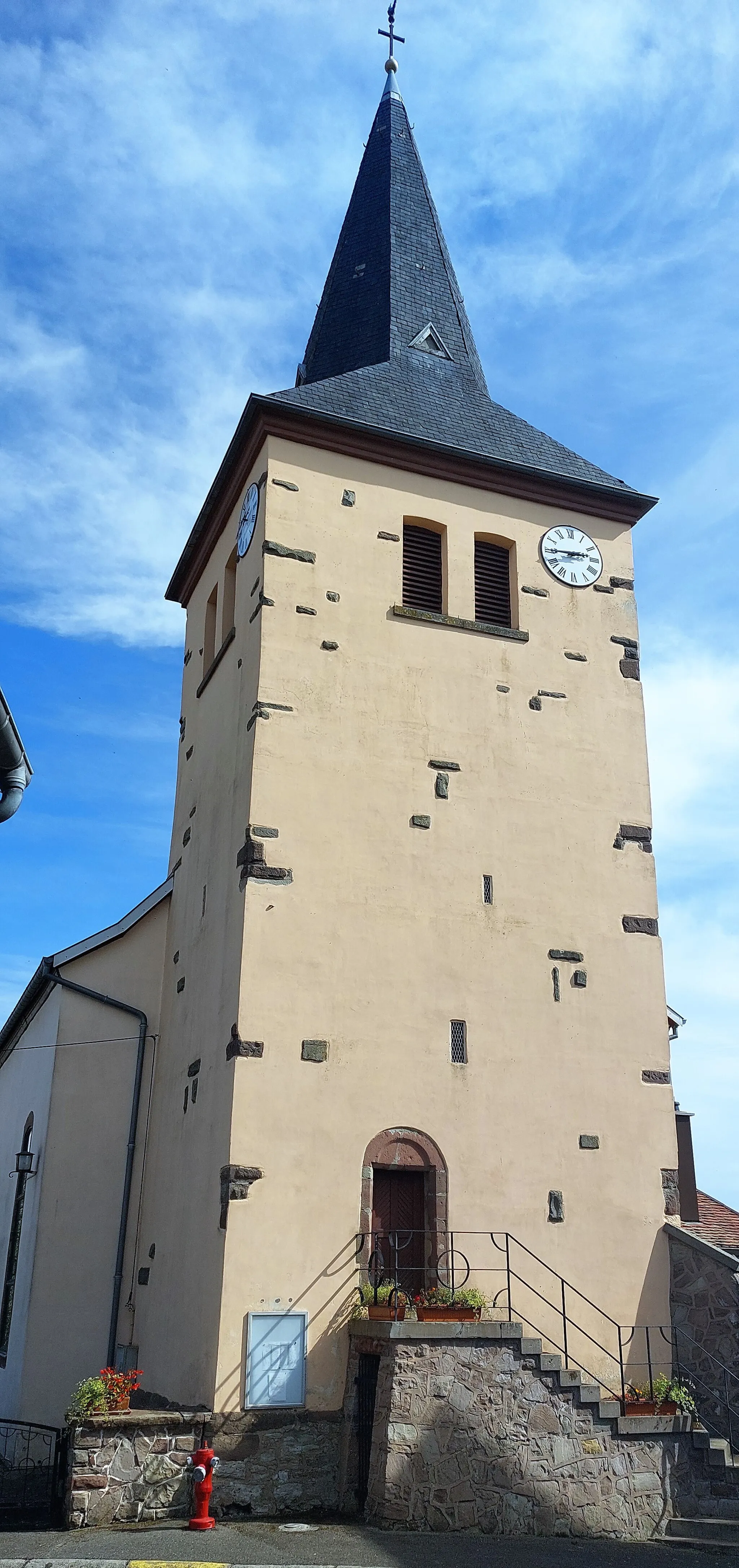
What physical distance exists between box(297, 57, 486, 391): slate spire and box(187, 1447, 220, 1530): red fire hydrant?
11.5m

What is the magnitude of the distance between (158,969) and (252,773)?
12.0 ft

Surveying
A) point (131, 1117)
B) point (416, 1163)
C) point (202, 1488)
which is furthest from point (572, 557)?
point (202, 1488)

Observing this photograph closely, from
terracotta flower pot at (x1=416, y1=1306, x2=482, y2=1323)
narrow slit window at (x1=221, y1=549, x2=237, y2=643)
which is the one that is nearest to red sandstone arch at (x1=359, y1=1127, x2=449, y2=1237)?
terracotta flower pot at (x1=416, y1=1306, x2=482, y2=1323)

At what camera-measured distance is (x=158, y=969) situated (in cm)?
1515

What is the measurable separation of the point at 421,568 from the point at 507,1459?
343 inches

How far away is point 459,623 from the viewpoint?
14055 millimetres

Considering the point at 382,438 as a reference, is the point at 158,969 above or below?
below

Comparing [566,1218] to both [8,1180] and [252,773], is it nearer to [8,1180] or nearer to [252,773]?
[252,773]

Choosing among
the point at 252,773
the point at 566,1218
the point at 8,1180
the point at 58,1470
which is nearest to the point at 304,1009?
the point at 252,773

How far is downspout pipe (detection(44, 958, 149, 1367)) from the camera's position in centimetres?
1344

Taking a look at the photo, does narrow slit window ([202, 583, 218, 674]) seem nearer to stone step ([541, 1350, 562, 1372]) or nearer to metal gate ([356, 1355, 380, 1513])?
metal gate ([356, 1355, 380, 1513])

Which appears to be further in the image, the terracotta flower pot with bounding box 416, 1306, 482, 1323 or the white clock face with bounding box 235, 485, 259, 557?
the white clock face with bounding box 235, 485, 259, 557

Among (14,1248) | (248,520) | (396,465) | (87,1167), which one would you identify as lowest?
(14,1248)

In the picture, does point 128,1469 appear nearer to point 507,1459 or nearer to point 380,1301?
point 380,1301
